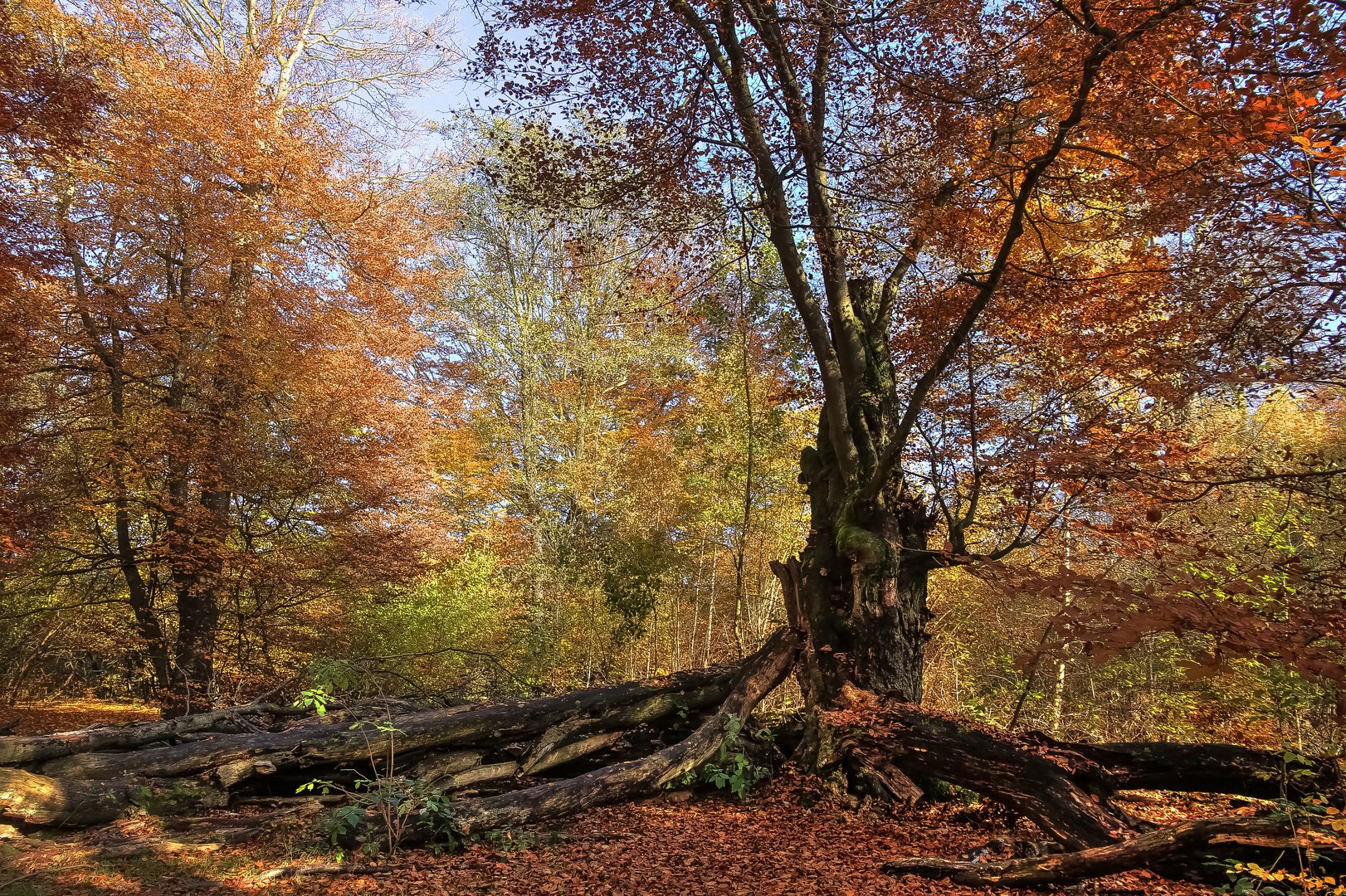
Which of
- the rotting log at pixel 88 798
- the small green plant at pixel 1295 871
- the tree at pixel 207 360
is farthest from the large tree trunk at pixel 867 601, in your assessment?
the tree at pixel 207 360

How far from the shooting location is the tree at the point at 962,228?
4.00 meters

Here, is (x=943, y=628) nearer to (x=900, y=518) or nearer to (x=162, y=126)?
(x=900, y=518)

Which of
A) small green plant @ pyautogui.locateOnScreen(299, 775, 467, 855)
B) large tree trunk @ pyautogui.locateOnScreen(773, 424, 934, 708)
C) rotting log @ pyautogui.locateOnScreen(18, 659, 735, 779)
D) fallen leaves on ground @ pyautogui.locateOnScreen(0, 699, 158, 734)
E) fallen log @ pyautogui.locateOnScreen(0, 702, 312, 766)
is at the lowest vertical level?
fallen leaves on ground @ pyautogui.locateOnScreen(0, 699, 158, 734)

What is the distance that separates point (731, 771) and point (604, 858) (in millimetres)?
1705

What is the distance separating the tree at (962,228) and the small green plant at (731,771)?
72cm

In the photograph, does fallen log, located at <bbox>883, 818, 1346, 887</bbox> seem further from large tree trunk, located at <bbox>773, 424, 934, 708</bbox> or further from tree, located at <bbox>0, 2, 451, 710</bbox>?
tree, located at <bbox>0, 2, 451, 710</bbox>

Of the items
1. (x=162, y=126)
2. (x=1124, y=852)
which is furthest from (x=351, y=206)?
(x=1124, y=852)

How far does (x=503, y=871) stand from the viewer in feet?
12.1

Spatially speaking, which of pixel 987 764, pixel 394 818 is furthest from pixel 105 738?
pixel 987 764

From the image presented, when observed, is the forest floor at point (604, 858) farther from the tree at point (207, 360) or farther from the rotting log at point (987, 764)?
the tree at point (207, 360)

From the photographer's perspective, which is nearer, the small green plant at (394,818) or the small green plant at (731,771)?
the small green plant at (394,818)

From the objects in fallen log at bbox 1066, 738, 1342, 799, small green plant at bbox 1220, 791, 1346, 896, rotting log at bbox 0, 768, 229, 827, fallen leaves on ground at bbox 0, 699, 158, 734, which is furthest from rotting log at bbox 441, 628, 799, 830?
fallen leaves on ground at bbox 0, 699, 158, 734

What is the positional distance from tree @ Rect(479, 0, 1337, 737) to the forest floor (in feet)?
3.57

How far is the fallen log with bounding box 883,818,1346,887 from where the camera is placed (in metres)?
3.25
